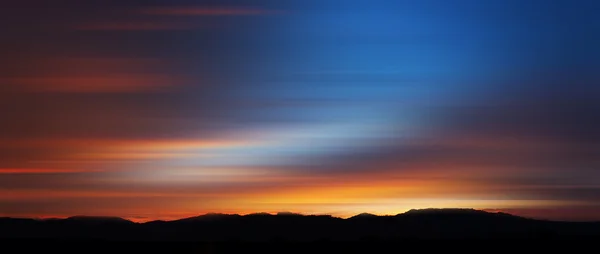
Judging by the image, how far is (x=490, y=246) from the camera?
197ft

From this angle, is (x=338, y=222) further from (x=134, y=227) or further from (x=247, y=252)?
(x=247, y=252)

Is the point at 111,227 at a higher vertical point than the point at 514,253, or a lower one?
higher

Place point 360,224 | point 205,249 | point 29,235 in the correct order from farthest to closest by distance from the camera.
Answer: point 360,224 < point 29,235 < point 205,249

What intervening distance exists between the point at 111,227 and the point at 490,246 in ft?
195

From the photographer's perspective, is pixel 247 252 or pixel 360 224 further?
pixel 360 224

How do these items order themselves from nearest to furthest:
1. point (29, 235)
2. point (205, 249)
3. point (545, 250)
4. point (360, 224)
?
point (545, 250), point (205, 249), point (29, 235), point (360, 224)

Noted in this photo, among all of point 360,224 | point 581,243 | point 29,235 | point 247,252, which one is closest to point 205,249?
point 247,252

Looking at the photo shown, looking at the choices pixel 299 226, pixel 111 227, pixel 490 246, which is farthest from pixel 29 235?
pixel 490 246

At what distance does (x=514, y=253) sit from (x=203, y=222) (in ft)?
194

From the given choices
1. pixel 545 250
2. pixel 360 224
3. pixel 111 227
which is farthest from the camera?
pixel 360 224

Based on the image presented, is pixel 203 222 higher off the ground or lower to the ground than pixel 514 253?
higher

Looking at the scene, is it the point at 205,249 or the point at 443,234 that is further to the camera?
the point at 443,234

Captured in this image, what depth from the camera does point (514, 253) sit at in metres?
55.5

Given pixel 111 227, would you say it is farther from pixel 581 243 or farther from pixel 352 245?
pixel 581 243
